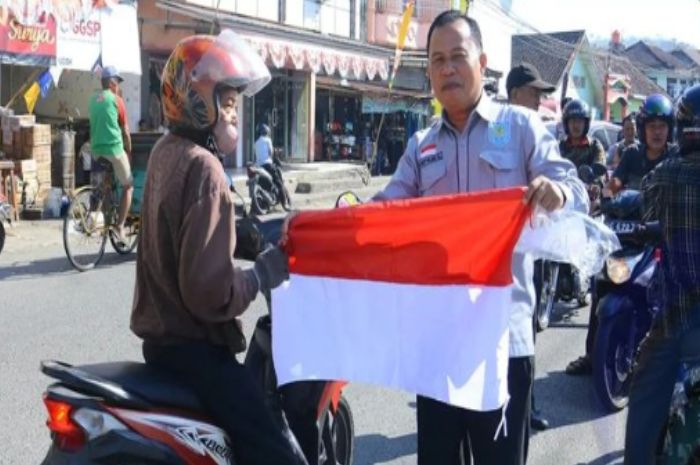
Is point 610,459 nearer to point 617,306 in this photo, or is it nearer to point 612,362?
point 612,362

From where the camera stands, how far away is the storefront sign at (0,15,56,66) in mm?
12984

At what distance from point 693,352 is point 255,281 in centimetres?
180

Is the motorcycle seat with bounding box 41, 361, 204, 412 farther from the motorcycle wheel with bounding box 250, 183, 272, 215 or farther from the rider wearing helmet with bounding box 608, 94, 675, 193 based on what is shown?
the motorcycle wheel with bounding box 250, 183, 272, 215

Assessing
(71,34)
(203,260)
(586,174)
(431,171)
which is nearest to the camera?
(203,260)

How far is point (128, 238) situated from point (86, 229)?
0.71 meters

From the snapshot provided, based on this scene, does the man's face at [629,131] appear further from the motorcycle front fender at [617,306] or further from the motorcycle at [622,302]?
the motorcycle front fender at [617,306]

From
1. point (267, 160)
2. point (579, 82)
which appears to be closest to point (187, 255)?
point (267, 160)

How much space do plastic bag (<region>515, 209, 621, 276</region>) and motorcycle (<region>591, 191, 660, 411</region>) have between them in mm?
2135

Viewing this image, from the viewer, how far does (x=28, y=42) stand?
1340 cm

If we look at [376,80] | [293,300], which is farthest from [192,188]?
[376,80]

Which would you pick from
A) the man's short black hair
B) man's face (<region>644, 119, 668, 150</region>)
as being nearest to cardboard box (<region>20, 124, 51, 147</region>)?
man's face (<region>644, 119, 668, 150</region>)

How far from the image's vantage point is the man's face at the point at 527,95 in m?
5.92

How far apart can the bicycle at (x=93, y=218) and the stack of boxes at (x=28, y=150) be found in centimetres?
383

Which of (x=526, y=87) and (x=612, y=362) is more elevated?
(x=526, y=87)
